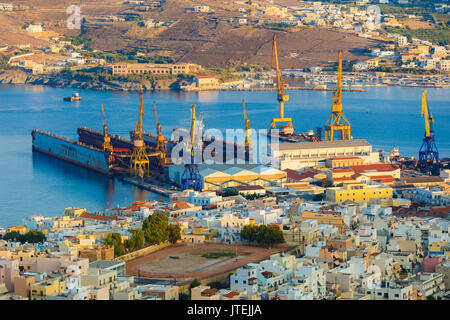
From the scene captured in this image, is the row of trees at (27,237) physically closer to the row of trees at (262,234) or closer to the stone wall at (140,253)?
the stone wall at (140,253)

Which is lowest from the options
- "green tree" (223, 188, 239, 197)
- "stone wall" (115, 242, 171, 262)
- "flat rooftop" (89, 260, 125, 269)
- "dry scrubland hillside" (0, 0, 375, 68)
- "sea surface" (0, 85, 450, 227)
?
"sea surface" (0, 85, 450, 227)

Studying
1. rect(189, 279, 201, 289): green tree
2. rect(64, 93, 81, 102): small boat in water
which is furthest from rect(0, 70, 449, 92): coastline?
rect(189, 279, 201, 289): green tree

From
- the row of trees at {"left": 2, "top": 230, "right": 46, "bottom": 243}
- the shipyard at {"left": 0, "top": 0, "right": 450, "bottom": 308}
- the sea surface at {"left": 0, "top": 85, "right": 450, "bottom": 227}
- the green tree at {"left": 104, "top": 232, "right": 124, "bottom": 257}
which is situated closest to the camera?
the shipyard at {"left": 0, "top": 0, "right": 450, "bottom": 308}

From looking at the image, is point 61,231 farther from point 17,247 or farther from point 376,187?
point 376,187

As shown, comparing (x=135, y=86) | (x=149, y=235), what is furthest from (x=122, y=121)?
(x=149, y=235)

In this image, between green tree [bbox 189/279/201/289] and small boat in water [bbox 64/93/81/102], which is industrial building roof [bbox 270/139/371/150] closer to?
green tree [bbox 189/279/201/289]

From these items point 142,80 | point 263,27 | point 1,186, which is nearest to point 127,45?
point 263,27

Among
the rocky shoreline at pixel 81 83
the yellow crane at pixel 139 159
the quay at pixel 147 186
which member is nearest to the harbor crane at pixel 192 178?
the quay at pixel 147 186

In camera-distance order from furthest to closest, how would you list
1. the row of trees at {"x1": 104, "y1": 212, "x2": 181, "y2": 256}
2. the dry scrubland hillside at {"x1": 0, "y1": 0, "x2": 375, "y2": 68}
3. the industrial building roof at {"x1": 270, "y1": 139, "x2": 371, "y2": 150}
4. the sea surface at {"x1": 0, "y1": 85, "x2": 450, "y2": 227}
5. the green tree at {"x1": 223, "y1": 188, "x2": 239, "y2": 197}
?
1. the dry scrubland hillside at {"x1": 0, "y1": 0, "x2": 375, "y2": 68}
2. the industrial building roof at {"x1": 270, "y1": 139, "x2": 371, "y2": 150}
3. the sea surface at {"x1": 0, "y1": 85, "x2": 450, "y2": 227}
4. the green tree at {"x1": 223, "y1": 188, "x2": 239, "y2": 197}
5. the row of trees at {"x1": 104, "y1": 212, "x2": 181, "y2": 256}

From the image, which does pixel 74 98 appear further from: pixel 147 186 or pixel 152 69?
pixel 147 186
